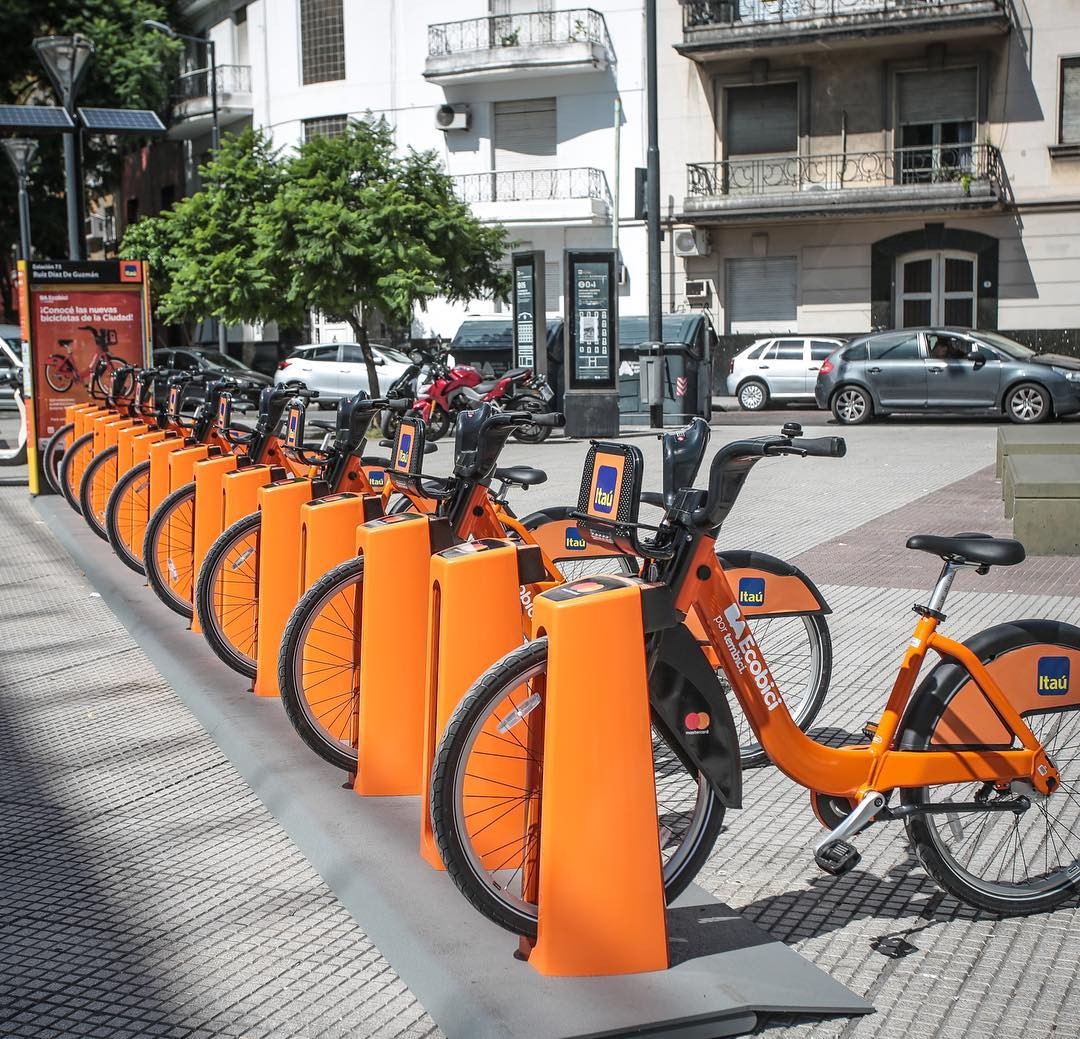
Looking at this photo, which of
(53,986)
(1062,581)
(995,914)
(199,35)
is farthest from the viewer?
(199,35)

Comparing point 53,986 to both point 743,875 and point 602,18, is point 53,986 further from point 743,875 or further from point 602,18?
point 602,18

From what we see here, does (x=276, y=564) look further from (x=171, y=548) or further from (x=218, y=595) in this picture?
(x=171, y=548)

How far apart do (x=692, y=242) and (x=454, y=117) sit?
6.77 m

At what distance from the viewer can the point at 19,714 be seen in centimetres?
618

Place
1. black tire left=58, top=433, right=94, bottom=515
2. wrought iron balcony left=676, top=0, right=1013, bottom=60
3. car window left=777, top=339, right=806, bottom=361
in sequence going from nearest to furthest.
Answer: black tire left=58, top=433, right=94, bottom=515 < car window left=777, top=339, right=806, bottom=361 < wrought iron balcony left=676, top=0, right=1013, bottom=60

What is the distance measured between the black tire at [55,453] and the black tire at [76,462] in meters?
1.35

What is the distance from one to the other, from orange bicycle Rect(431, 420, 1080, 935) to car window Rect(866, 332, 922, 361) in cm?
1911

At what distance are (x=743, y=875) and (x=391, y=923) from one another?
1.05m

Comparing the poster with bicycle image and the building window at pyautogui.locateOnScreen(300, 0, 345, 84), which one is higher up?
the building window at pyautogui.locateOnScreen(300, 0, 345, 84)

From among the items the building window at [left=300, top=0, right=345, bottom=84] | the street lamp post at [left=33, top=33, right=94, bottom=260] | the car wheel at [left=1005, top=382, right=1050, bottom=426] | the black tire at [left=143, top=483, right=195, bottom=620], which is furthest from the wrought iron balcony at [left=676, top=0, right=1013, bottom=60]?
the black tire at [left=143, top=483, right=195, bottom=620]

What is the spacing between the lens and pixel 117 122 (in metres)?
16.1

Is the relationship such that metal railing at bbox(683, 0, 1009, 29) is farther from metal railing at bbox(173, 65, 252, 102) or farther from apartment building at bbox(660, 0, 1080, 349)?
metal railing at bbox(173, 65, 252, 102)

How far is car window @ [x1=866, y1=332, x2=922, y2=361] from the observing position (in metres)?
22.4

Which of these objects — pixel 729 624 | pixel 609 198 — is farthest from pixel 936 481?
pixel 609 198
